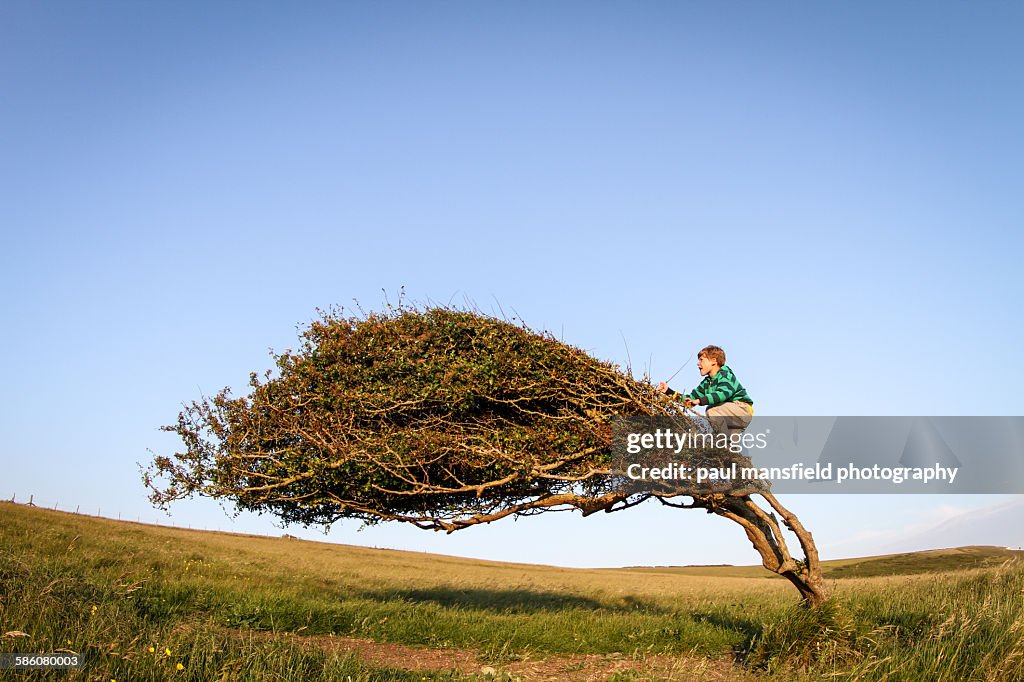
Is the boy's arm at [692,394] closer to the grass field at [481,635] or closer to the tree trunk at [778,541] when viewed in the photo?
the tree trunk at [778,541]

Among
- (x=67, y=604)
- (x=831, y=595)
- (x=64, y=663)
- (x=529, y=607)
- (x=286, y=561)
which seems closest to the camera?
(x=64, y=663)

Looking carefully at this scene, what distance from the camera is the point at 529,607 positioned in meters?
19.5

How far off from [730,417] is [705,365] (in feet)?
3.23

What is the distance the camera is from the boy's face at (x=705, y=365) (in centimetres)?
1201

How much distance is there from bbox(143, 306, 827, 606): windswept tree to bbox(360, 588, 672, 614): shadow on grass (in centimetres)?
733

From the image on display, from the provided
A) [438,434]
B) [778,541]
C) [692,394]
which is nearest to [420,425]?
[438,434]

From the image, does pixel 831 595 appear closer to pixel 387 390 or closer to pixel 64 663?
pixel 387 390

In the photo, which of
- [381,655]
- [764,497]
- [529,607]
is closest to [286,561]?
[529,607]

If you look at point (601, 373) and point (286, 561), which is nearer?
point (601, 373)

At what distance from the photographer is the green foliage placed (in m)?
11.6

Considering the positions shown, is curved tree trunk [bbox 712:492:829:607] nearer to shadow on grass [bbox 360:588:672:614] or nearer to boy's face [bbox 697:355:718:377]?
boy's face [bbox 697:355:718:377]

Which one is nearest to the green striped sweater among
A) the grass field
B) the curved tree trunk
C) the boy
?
the boy

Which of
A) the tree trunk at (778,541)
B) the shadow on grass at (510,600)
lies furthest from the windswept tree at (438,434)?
the shadow on grass at (510,600)

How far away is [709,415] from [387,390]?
Result: 5.53 meters
